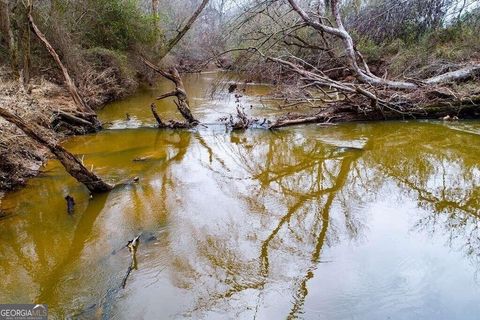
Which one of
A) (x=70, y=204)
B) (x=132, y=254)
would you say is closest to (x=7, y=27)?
(x=70, y=204)

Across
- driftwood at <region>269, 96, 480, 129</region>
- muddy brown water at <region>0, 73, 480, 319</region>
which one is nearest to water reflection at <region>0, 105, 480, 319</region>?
muddy brown water at <region>0, 73, 480, 319</region>

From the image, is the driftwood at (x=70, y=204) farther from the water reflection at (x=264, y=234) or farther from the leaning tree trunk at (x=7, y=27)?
the leaning tree trunk at (x=7, y=27)

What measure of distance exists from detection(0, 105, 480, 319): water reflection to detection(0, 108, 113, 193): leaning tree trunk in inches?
10.1

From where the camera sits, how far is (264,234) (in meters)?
5.11

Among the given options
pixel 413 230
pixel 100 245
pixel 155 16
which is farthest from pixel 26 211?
pixel 155 16

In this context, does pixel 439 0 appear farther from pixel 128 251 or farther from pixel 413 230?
pixel 128 251

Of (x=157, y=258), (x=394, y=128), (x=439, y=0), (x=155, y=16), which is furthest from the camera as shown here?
(x=155, y=16)

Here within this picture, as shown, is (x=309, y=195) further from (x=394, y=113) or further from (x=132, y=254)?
(x=394, y=113)

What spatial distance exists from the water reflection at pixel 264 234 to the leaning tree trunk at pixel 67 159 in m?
0.26

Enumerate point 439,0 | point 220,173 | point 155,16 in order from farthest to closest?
point 155,16 → point 439,0 → point 220,173

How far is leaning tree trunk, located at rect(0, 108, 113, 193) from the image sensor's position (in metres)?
5.48

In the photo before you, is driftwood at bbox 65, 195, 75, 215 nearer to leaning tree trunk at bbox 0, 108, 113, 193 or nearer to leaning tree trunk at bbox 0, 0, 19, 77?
leaning tree trunk at bbox 0, 108, 113, 193

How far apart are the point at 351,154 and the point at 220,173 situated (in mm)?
2535

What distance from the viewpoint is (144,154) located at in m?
8.45
